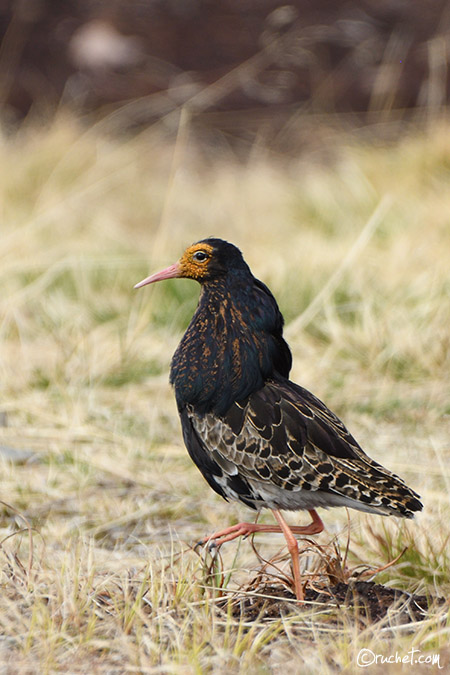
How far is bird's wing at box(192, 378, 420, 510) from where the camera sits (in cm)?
245

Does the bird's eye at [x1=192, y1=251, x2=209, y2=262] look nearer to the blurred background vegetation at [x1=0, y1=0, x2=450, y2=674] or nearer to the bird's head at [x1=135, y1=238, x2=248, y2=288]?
the bird's head at [x1=135, y1=238, x2=248, y2=288]

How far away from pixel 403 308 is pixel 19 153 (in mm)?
3976

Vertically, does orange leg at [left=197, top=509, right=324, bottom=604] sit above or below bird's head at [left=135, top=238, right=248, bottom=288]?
below

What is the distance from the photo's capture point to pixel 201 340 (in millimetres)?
2627

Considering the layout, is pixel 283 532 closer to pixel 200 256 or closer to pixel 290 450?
pixel 290 450

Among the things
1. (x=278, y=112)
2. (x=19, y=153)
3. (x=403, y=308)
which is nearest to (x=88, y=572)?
(x=403, y=308)

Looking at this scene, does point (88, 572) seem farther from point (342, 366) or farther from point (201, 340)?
point (342, 366)

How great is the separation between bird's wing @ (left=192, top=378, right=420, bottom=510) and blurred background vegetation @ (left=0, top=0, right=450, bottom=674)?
318 millimetres

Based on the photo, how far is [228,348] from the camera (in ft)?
8.57

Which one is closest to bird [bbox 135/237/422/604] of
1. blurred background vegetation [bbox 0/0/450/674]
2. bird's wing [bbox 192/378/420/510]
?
bird's wing [bbox 192/378/420/510]

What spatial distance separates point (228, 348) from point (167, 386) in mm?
2190

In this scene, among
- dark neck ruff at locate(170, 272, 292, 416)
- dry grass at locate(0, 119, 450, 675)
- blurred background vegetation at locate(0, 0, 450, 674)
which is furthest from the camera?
dark neck ruff at locate(170, 272, 292, 416)

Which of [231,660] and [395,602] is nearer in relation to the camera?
[231,660]

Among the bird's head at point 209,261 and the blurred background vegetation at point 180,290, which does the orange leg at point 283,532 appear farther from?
the bird's head at point 209,261
